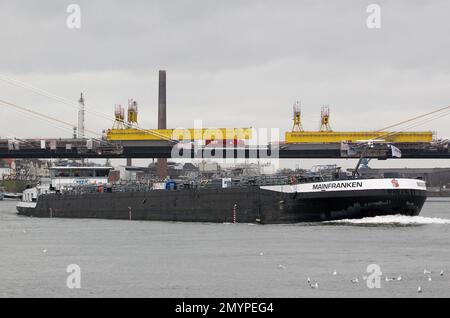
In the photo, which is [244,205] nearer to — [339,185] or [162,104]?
[339,185]

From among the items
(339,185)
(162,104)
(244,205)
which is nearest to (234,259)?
(339,185)

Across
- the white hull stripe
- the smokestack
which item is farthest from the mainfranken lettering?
the smokestack

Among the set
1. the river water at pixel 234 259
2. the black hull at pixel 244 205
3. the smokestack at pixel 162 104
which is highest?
the smokestack at pixel 162 104

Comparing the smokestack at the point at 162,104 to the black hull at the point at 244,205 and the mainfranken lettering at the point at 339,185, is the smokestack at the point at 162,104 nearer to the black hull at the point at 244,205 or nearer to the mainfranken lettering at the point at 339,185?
the black hull at the point at 244,205

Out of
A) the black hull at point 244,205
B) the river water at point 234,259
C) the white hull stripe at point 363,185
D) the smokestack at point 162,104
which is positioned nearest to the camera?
the river water at point 234,259

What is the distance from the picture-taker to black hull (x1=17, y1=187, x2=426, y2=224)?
6144 centimetres

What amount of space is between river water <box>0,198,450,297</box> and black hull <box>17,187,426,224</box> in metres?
1.21

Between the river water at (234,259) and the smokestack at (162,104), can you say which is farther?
the smokestack at (162,104)

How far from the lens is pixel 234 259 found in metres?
42.5

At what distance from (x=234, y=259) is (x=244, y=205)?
25.8m

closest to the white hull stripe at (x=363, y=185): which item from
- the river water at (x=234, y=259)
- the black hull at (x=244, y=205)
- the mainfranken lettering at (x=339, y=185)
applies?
the mainfranken lettering at (x=339, y=185)

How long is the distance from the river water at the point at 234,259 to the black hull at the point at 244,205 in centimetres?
121

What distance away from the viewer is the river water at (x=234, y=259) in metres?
33.6

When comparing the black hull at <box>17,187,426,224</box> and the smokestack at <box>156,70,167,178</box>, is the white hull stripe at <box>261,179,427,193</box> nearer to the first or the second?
the black hull at <box>17,187,426,224</box>
